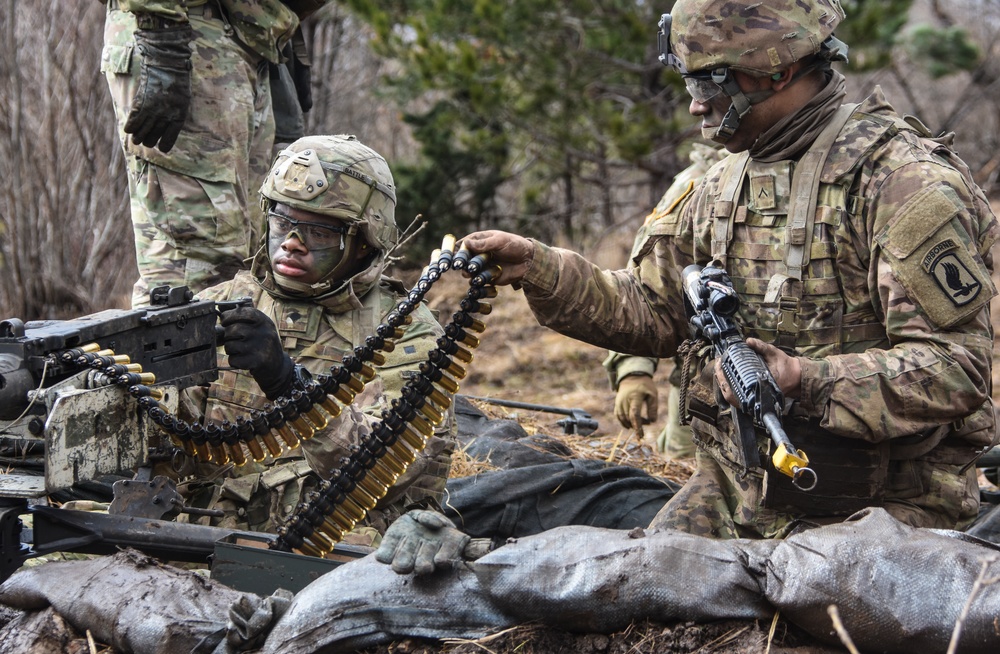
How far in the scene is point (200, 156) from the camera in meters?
5.89

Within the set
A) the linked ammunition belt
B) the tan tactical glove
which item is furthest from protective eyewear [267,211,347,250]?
the tan tactical glove

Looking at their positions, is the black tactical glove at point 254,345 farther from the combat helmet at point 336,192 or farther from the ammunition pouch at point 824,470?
the ammunition pouch at point 824,470

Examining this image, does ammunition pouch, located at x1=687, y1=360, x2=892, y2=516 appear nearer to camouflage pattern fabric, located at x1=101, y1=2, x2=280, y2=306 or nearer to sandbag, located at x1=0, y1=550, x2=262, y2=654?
sandbag, located at x1=0, y1=550, x2=262, y2=654

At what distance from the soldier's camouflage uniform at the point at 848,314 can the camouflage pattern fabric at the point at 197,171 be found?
Answer: 6.77ft

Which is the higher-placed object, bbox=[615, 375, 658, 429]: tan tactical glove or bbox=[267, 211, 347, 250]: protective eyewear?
bbox=[267, 211, 347, 250]: protective eyewear

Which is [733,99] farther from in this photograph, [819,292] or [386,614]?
[386,614]

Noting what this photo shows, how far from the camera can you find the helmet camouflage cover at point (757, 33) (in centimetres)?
404

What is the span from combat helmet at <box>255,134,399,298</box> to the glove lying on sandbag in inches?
63.2

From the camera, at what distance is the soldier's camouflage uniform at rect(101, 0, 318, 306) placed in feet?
19.2

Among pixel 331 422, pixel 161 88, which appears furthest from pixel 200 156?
pixel 331 422

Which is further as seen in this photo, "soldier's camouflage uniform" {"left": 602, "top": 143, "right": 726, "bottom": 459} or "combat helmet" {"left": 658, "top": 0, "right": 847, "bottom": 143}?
"soldier's camouflage uniform" {"left": 602, "top": 143, "right": 726, "bottom": 459}

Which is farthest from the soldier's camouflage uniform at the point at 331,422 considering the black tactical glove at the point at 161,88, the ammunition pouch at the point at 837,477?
the ammunition pouch at the point at 837,477

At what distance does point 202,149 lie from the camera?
5898 millimetres

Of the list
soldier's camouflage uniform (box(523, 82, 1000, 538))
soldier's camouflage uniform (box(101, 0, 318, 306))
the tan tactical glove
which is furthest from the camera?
the tan tactical glove
